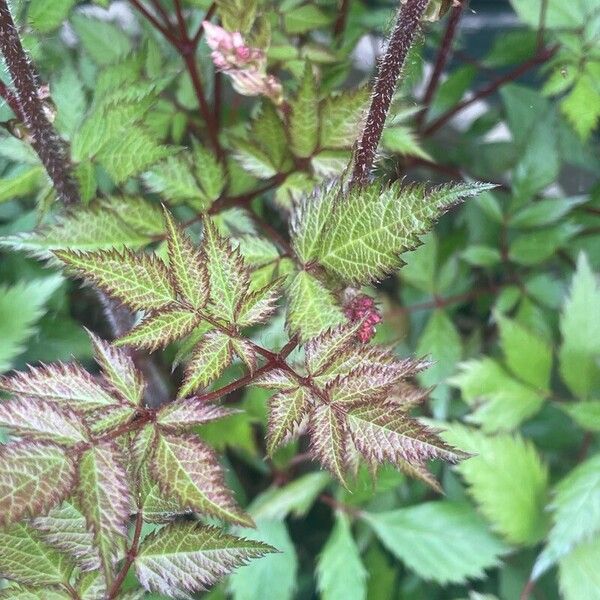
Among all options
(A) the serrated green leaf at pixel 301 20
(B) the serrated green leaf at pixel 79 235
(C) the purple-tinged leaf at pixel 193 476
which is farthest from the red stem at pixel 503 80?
(C) the purple-tinged leaf at pixel 193 476

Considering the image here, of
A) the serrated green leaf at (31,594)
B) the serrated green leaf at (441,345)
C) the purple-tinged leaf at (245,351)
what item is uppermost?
the purple-tinged leaf at (245,351)

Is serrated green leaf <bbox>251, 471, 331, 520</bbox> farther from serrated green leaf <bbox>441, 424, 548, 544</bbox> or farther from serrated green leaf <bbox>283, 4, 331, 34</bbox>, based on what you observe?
serrated green leaf <bbox>283, 4, 331, 34</bbox>

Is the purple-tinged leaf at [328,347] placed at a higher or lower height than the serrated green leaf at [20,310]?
higher

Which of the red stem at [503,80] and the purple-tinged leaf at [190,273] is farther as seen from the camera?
the red stem at [503,80]

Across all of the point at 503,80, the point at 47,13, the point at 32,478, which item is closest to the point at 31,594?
the point at 32,478

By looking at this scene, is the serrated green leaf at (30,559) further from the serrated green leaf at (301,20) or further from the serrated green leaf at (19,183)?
the serrated green leaf at (301,20)

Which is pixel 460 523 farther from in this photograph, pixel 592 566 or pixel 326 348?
pixel 326 348

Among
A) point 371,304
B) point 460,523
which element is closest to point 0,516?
point 371,304
